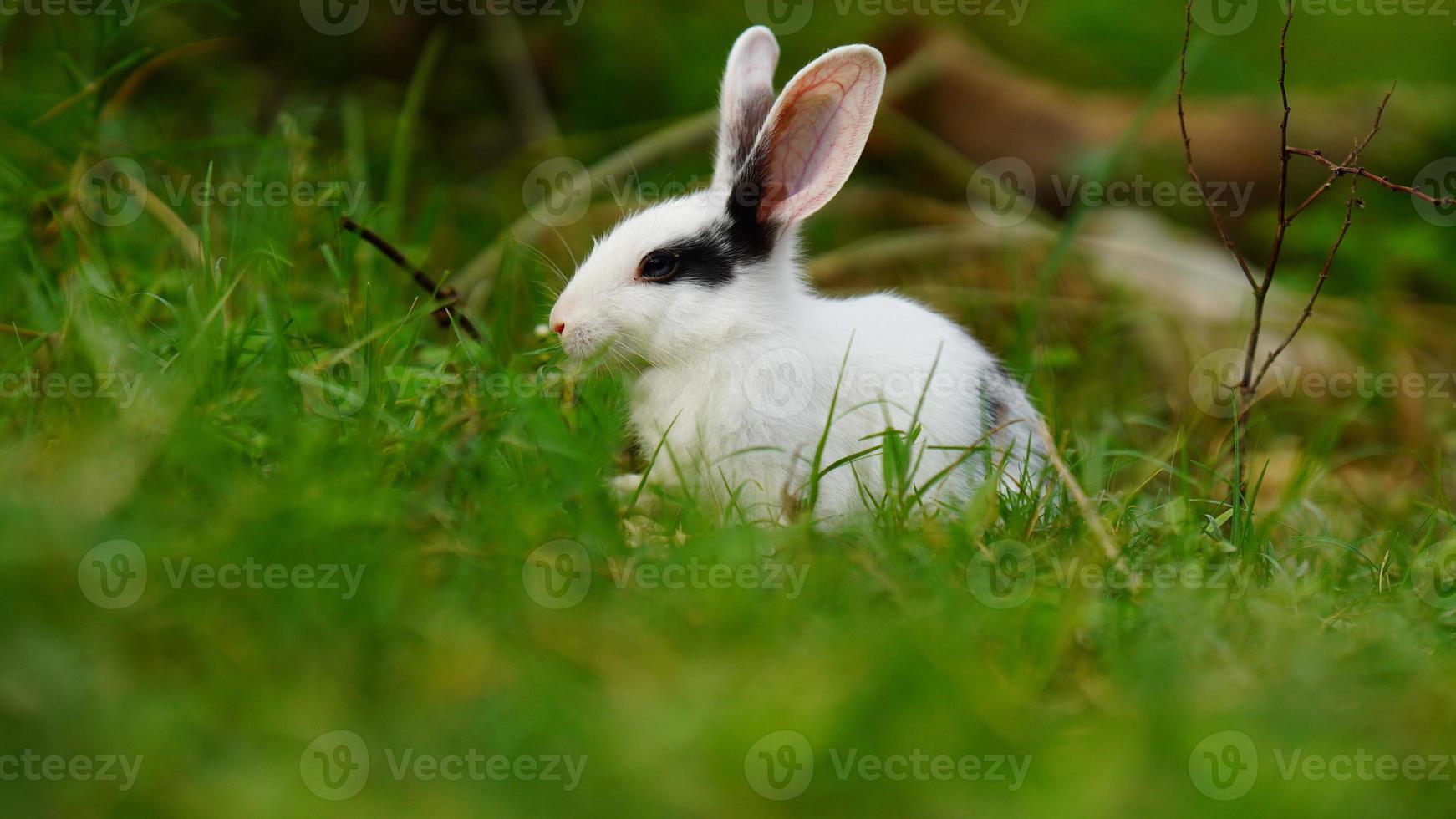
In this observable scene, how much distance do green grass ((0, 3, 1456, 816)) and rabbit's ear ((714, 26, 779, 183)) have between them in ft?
2.91

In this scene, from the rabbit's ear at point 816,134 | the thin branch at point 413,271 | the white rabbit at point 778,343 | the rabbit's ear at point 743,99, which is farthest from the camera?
the rabbit's ear at point 743,99

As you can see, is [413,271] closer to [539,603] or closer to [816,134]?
[816,134]

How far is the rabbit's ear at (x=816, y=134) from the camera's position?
3750mm

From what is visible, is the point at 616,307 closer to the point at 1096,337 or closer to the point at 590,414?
the point at 590,414

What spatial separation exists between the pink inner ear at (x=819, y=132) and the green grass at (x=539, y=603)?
0.85 meters

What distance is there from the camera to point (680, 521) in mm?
3096

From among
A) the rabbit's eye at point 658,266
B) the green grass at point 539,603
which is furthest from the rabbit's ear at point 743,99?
the green grass at point 539,603

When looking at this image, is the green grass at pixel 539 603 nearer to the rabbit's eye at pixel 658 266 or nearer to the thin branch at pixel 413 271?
the thin branch at pixel 413 271

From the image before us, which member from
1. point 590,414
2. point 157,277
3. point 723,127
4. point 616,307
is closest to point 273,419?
point 590,414

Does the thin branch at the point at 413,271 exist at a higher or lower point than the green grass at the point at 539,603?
higher

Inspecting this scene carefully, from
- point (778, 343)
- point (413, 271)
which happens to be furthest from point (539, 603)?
point (413, 271)

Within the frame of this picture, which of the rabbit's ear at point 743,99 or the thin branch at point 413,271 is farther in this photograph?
the rabbit's ear at point 743,99

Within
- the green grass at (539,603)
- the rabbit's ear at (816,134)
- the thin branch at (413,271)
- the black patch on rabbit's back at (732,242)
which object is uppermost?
the rabbit's ear at (816,134)

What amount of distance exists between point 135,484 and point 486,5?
4.99 m
